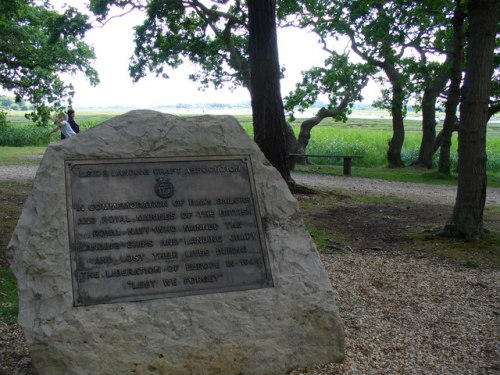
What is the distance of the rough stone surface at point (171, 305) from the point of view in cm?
372

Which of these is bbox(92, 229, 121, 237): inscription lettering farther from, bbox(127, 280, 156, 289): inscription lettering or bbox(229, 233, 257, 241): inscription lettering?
bbox(229, 233, 257, 241): inscription lettering

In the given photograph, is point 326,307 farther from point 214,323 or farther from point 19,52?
point 19,52

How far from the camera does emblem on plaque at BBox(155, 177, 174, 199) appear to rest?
4.29 metres

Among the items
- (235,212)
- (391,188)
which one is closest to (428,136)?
(391,188)

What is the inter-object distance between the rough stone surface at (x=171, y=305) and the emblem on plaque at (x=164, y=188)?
0.24m

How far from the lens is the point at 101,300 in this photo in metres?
3.84

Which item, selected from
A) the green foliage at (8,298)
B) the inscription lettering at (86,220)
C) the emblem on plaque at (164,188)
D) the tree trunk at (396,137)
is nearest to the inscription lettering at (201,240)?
the emblem on plaque at (164,188)

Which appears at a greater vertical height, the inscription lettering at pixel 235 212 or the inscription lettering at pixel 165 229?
the inscription lettering at pixel 235 212

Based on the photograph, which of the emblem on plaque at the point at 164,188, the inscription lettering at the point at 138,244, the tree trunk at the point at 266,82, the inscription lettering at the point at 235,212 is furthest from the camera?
the tree trunk at the point at 266,82

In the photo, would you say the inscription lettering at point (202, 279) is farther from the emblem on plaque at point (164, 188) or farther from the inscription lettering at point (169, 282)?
the emblem on plaque at point (164, 188)

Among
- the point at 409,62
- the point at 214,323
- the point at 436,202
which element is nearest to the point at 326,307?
the point at 214,323

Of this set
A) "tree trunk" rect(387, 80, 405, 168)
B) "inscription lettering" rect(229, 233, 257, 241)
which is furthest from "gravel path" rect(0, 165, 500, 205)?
"inscription lettering" rect(229, 233, 257, 241)

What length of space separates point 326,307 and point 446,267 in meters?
3.46

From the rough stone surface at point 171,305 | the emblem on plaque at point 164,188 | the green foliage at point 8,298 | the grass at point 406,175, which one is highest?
the emblem on plaque at point 164,188
